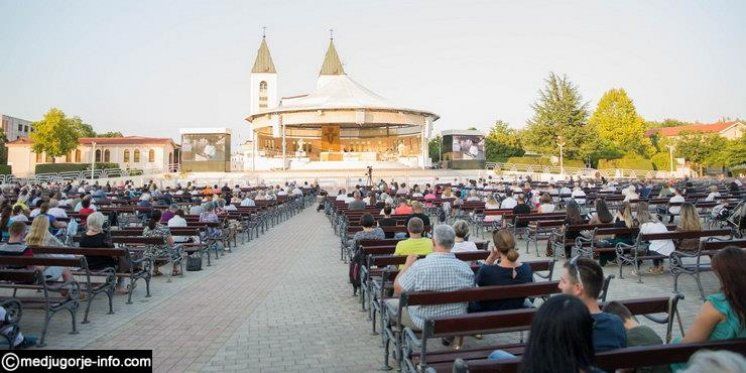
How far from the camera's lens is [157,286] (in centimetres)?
872

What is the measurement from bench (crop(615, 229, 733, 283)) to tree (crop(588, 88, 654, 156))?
61.9 meters

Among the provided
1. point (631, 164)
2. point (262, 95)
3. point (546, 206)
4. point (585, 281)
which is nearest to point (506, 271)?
point (585, 281)

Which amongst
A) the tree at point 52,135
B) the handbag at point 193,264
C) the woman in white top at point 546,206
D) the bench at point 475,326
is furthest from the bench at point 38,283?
the tree at point 52,135

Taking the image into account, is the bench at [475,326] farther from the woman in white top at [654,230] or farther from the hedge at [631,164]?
the hedge at [631,164]

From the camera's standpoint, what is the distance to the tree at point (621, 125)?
67188 mm

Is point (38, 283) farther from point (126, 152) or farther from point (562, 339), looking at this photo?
point (126, 152)

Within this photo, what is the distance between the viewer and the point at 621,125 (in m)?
68.3

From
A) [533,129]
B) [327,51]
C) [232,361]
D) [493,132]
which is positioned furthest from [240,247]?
[327,51]

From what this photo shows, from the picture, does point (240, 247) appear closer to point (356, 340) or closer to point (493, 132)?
point (356, 340)

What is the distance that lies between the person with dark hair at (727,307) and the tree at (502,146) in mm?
64324

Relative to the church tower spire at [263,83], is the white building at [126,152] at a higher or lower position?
lower

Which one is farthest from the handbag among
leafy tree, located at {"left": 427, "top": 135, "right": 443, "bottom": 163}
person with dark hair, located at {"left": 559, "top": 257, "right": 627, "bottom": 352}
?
Result: leafy tree, located at {"left": 427, "top": 135, "right": 443, "bottom": 163}

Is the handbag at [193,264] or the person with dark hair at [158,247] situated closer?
the person with dark hair at [158,247]

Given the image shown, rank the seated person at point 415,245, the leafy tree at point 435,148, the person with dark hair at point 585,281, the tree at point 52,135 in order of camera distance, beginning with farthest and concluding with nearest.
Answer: the leafy tree at point 435,148 → the tree at point 52,135 → the seated person at point 415,245 → the person with dark hair at point 585,281
